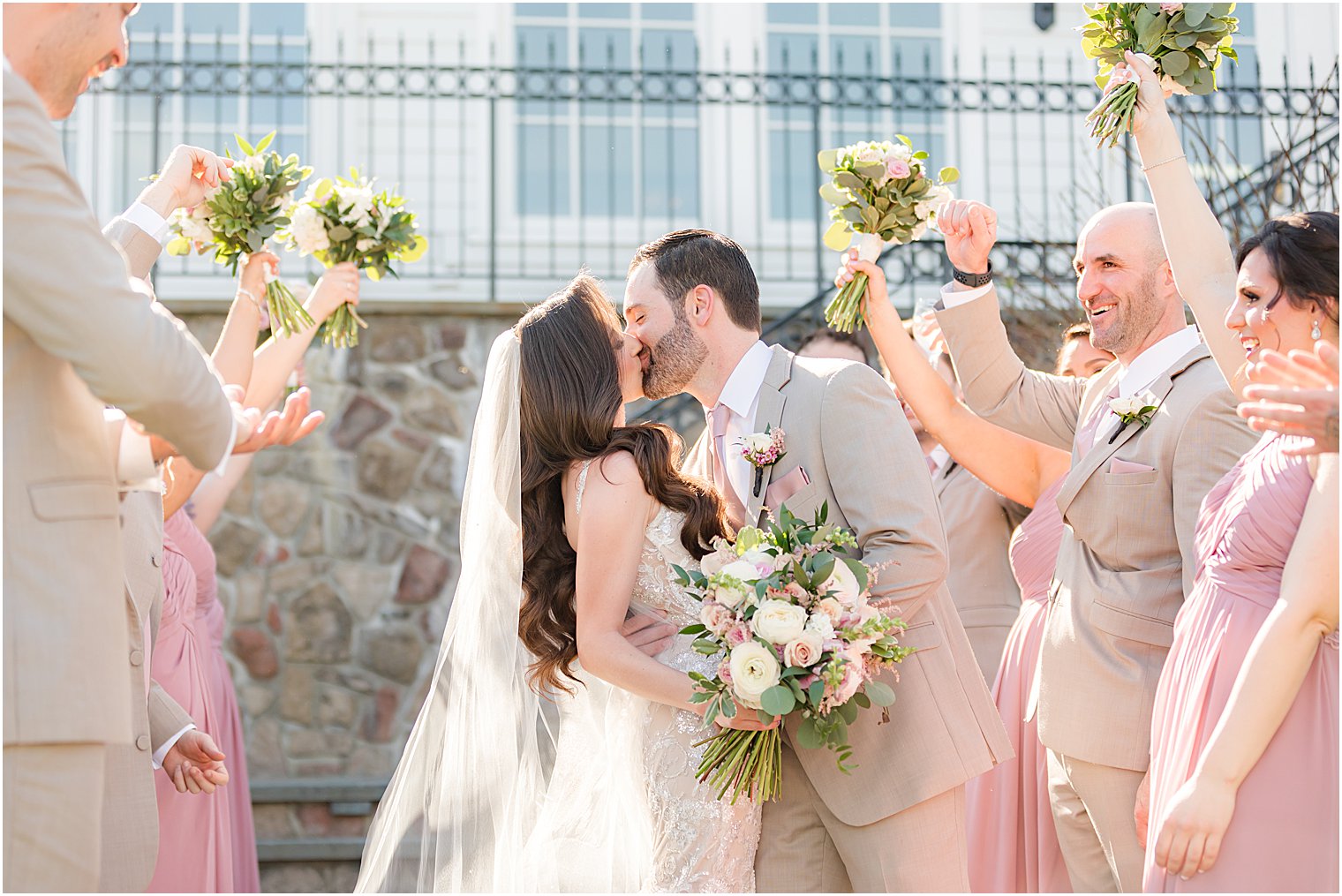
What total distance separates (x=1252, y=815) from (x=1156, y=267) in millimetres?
1955

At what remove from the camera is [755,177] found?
34.1 feet

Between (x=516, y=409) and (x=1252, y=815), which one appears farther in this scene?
(x=516, y=409)

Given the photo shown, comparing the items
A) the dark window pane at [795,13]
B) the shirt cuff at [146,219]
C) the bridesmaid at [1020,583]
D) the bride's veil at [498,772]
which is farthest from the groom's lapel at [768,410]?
the dark window pane at [795,13]

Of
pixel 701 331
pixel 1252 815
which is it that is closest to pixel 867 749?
pixel 1252 815

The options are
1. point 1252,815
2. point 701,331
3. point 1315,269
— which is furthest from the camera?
point 701,331

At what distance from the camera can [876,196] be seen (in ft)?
15.3

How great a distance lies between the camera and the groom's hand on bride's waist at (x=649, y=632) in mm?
3547

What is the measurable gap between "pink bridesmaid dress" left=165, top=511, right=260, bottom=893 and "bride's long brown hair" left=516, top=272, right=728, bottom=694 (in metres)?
2.42

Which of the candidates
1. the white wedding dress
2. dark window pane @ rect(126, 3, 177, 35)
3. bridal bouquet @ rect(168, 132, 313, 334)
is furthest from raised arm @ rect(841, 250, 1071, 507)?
dark window pane @ rect(126, 3, 177, 35)

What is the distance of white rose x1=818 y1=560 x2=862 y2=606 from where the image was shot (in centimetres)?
312

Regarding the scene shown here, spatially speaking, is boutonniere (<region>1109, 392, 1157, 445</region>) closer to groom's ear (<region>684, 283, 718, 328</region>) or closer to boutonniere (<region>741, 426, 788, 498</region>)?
boutonniere (<region>741, 426, 788, 498</region>)

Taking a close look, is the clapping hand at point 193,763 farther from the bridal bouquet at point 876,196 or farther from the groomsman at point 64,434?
the bridal bouquet at point 876,196

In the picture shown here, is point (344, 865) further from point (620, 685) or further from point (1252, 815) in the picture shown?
point (1252, 815)

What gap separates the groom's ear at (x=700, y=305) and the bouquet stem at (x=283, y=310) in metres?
2.05
